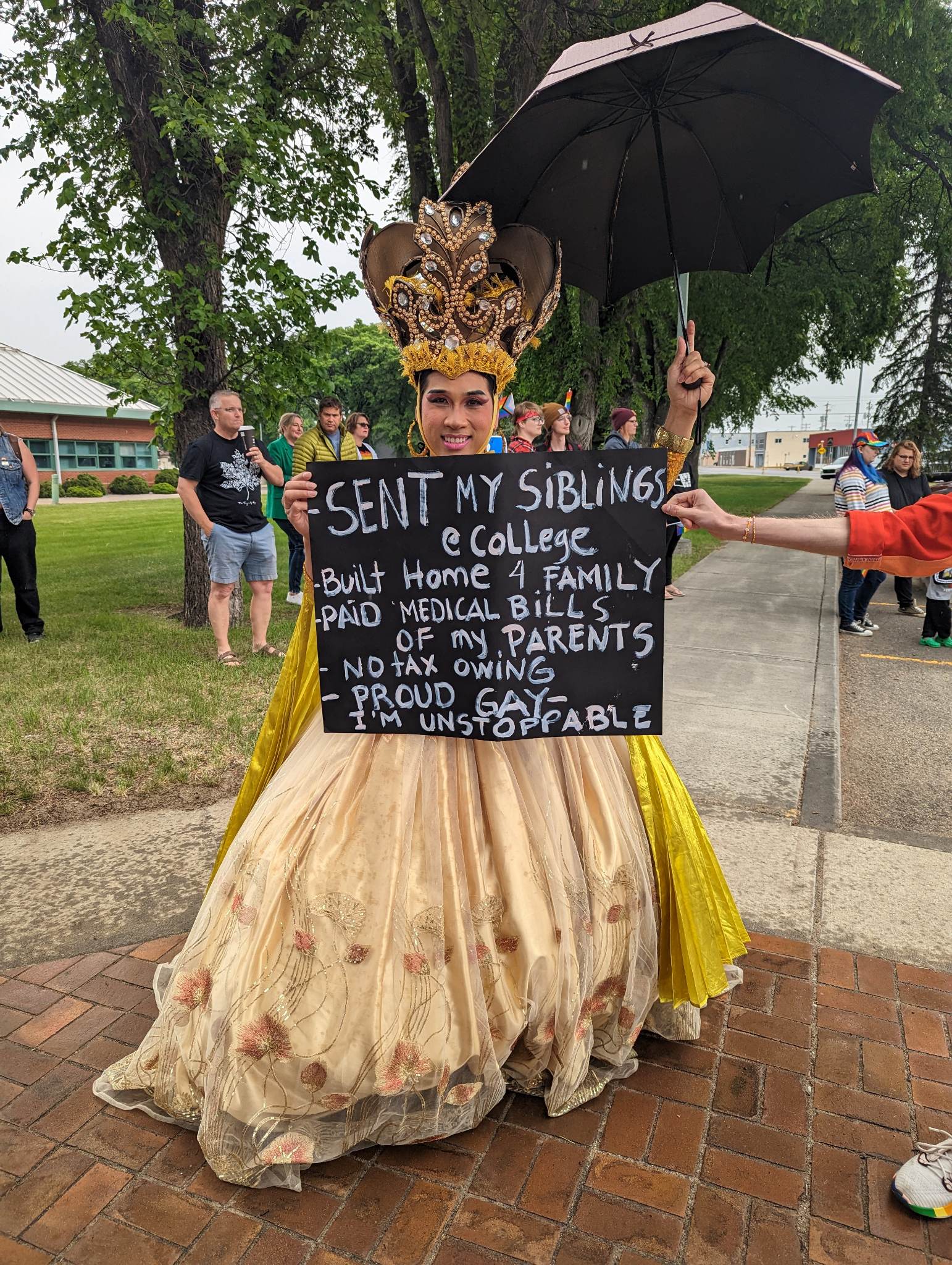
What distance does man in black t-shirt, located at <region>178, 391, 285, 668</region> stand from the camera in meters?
6.21

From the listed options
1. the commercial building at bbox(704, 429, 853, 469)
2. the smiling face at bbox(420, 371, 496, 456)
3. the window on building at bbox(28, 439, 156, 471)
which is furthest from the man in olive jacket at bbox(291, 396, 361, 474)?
the commercial building at bbox(704, 429, 853, 469)

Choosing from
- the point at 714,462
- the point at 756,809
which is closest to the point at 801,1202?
the point at 756,809

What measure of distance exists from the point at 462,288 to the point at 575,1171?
2176 millimetres

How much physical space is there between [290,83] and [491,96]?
260 cm

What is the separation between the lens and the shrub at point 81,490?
117ft

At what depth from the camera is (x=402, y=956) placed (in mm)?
1975

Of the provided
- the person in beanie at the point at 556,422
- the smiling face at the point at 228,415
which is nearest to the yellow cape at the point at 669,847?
the smiling face at the point at 228,415

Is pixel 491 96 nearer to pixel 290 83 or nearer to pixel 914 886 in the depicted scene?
pixel 290 83

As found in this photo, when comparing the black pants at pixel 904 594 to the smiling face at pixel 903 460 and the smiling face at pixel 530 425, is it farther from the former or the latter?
the smiling face at pixel 530 425

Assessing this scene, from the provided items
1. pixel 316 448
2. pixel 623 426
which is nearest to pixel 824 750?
pixel 623 426

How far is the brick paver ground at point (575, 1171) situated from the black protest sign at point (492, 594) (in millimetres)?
961

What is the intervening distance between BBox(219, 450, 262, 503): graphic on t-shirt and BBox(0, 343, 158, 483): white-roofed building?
31.6m

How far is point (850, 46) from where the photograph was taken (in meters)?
8.81

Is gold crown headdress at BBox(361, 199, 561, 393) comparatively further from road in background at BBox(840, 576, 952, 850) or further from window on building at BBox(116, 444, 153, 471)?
window on building at BBox(116, 444, 153, 471)
